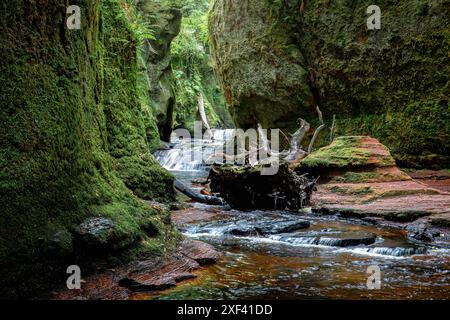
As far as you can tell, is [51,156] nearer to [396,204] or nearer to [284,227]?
[284,227]

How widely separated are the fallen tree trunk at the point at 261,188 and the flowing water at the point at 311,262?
1.30 metres

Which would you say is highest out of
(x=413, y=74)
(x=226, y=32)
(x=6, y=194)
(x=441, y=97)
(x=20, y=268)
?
(x=226, y=32)

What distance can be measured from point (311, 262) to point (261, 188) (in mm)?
4218

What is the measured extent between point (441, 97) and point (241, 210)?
775 cm

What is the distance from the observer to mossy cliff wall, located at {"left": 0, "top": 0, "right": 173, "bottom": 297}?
10.5ft

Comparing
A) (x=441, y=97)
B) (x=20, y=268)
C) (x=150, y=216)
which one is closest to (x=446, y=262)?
(x=150, y=216)

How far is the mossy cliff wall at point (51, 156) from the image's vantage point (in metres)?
3.20

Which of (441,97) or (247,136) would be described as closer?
(441,97)

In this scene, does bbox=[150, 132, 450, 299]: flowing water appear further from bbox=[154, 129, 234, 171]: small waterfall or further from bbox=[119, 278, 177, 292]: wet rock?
bbox=[154, 129, 234, 171]: small waterfall

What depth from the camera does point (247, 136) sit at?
64.7 feet

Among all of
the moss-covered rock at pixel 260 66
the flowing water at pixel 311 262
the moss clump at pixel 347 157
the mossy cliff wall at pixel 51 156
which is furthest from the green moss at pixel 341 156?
the mossy cliff wall at pixel 51 156

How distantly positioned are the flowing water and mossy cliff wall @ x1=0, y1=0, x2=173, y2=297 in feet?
2.76

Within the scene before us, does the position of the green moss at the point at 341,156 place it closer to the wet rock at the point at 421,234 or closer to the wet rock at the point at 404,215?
the wet rock at the point at 404,215
